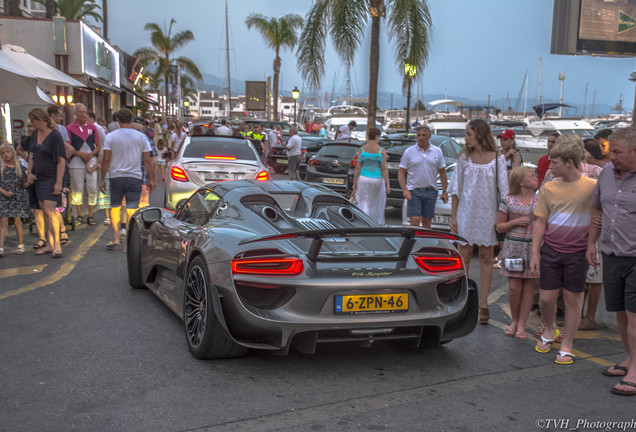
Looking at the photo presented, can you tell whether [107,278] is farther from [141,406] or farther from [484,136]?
[484,136]

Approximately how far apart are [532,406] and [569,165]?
6.28 feet

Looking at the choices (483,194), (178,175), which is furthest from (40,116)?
(483,194)

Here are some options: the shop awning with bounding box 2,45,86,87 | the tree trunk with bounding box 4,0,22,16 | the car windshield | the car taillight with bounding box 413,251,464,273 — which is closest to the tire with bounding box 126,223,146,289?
the car taillight with bounding box 413,251,464,273

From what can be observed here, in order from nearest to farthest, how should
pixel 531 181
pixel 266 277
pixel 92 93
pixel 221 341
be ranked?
pixel 266 277
pixel 221 341
pixel 531 181
pixel 92 93

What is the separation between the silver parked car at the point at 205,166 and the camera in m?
11.3

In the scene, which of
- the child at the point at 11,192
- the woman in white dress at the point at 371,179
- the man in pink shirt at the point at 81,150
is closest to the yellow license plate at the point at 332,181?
the woman in white dress at the point at 371,179

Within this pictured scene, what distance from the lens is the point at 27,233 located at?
11039 millimetres

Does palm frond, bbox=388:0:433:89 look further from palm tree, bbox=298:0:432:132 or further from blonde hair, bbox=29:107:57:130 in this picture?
blonde hair, bbox=29:107:57:130

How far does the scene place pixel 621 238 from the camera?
4430mm

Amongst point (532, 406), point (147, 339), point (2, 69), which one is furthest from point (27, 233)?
point (532, 406)

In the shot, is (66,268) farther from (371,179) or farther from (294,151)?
(294,151)

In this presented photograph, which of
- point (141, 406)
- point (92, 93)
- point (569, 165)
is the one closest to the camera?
point (141, 406)

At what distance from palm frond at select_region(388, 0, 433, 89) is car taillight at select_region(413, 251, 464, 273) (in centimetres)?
1565

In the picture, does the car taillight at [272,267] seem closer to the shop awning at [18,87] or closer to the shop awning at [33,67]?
the shop awning at [18,87]
